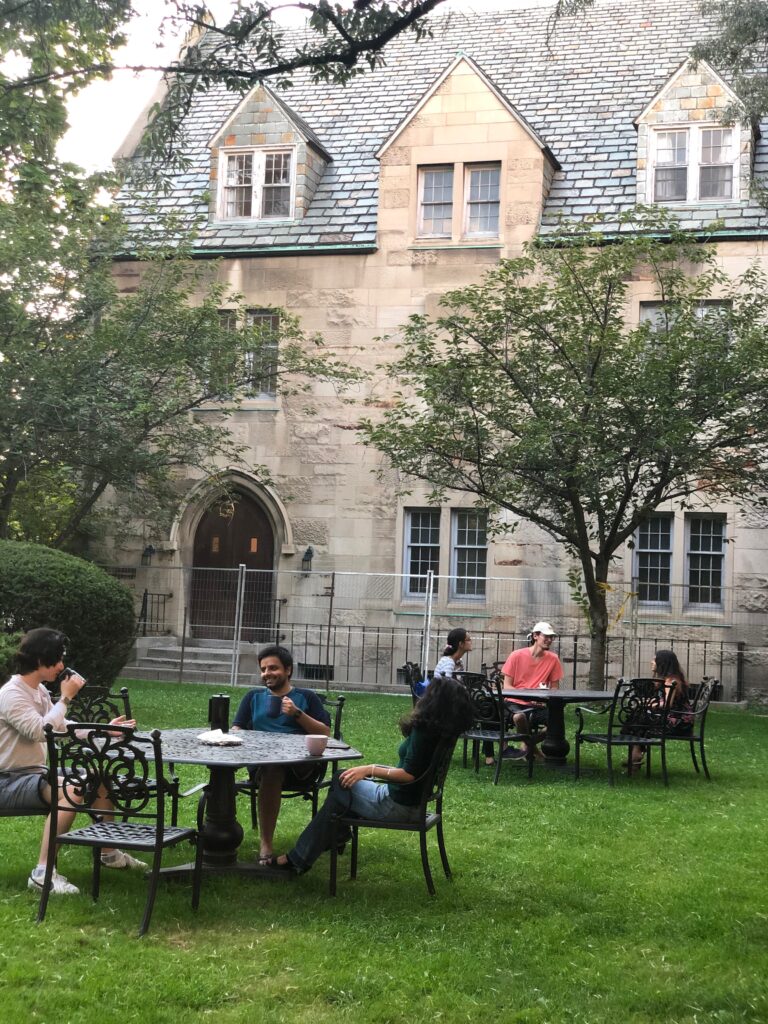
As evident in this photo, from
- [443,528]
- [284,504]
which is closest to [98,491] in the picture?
[284,504]

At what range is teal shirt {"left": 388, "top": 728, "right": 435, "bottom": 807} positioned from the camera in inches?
279

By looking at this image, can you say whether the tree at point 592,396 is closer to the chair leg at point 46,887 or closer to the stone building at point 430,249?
the stone building at point 430,249

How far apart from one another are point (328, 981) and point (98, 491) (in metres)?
14.8

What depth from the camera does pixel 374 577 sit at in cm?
2317

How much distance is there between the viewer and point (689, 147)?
22969mm

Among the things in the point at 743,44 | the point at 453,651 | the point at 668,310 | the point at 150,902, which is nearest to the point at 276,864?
the point at 150,902

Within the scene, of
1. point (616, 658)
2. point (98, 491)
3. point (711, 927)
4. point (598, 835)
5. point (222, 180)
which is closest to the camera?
point (711, 927)

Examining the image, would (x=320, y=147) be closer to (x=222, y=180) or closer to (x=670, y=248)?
(x=222, y=180)

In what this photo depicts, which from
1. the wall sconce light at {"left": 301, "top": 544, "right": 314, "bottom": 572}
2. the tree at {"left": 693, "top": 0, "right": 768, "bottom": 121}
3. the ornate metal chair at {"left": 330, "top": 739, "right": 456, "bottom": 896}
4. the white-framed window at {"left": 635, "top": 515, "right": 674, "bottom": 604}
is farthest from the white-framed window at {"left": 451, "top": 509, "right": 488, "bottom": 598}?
the ornate metal chair at {"left": 330, "top": 739, "right": 456, "bottom": 896}

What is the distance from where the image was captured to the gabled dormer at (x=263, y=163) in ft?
81.9

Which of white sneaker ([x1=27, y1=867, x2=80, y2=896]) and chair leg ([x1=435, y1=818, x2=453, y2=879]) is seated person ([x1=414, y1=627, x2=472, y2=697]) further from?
white sneaker ([x1=27, y1=867, x2=80, y2=896])

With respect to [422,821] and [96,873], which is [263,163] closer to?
[422,821]

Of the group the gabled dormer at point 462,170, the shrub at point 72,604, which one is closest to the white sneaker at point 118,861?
the shrub at point 72,604

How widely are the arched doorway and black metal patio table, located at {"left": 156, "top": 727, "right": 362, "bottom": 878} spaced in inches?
614
